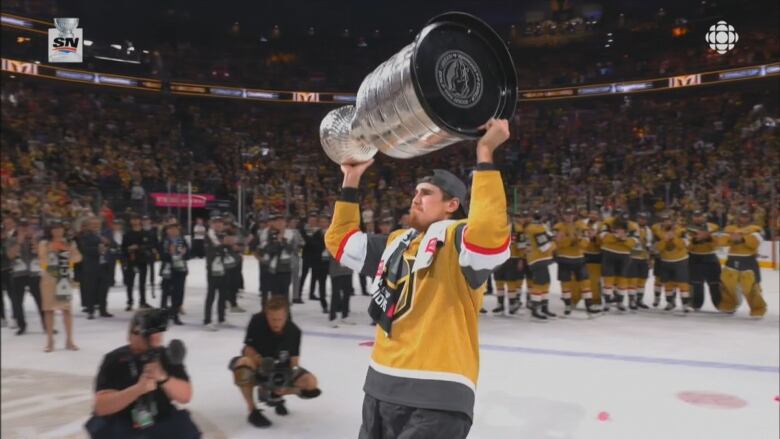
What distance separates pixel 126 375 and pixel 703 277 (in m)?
8.47

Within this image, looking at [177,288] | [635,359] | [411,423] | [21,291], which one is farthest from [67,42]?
[177,288]

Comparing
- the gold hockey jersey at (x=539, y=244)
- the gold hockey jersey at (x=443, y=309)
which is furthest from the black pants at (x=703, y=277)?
the gold hockey jersey at (x=443, y=309)

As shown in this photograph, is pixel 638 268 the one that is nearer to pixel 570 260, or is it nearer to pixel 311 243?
pixel 570 260

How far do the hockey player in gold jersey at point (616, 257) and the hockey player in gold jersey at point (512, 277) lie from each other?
4.30ft

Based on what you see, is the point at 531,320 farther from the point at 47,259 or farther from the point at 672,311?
the point at 47,259

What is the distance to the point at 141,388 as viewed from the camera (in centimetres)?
242

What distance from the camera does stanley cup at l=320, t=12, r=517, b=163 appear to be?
148 cm

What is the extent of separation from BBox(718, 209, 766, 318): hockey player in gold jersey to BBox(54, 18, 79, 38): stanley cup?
8.51 metres

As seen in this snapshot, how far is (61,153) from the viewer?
41.8 feet

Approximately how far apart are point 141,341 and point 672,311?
8317mm

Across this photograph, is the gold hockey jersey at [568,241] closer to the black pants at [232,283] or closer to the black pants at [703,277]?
the black pants at [703,277]

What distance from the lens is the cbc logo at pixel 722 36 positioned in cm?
470

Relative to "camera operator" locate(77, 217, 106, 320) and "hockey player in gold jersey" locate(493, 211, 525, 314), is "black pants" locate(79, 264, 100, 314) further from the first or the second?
"hockey player in gold jersey" locate(493, 211, 525, 314)

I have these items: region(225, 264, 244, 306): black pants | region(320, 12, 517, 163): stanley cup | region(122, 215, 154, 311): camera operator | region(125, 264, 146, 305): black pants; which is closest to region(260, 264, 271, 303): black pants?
region(225, 264, 244, 306): black pants
